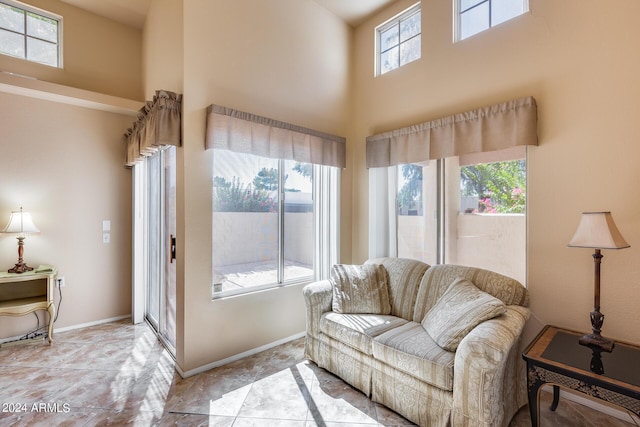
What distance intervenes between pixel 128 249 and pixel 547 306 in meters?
4.63

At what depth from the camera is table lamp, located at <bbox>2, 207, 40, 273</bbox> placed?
9.66ft

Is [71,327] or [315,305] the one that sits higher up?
[315,305]

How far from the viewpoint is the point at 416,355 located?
187 cm

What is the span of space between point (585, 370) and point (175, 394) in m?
2.64

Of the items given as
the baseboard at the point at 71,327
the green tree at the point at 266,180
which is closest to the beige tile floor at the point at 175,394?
the baseboard at the point at 71,327

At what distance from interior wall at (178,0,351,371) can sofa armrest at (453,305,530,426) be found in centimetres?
185

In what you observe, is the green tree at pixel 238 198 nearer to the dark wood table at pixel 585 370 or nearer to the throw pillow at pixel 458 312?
the throw pillow at pixel 458 312

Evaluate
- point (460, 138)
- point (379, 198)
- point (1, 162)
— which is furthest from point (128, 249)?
point (460, 138)

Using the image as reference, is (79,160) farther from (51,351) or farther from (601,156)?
(601,156)

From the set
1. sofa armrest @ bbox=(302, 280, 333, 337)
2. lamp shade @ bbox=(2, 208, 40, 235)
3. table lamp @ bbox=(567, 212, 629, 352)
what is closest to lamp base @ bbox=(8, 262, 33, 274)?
lamp shade @ bbox=(2, 208, 40, 235)

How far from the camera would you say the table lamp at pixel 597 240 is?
173 cm

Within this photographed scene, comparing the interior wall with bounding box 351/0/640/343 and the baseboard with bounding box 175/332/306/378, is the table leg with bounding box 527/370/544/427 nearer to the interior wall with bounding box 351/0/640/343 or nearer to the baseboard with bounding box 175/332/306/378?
the interior wall with bounding box 351/0/640/343

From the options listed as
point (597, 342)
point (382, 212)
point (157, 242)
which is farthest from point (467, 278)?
point (157, 242)

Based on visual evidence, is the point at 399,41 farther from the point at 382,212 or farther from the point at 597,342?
the point at 597,342
